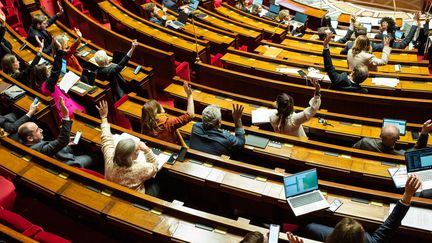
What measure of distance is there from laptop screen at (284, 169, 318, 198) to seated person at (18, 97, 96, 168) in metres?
1.08

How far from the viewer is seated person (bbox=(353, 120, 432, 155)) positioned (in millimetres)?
1963

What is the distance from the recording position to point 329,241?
4.50ft

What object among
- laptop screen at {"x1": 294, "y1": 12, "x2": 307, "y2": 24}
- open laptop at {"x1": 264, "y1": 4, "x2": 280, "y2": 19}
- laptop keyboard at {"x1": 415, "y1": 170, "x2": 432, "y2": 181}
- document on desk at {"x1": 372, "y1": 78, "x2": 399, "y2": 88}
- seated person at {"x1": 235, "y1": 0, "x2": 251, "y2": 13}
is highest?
seated person at {"x1": 235, "y1": 0, "x2": 251, "y2": 13}

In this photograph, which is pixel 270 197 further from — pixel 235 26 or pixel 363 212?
pixel 235 26

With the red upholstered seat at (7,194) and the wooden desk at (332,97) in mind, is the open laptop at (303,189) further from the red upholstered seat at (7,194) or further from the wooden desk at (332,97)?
the red upholstered seat at (7,194)

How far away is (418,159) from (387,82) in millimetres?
1122

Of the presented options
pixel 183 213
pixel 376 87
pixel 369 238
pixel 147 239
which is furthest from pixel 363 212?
pixel 376 87

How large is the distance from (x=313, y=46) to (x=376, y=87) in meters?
1.15

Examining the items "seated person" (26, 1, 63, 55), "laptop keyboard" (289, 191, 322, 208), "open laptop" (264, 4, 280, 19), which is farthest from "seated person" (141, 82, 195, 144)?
"open laptop" (264, 4, 280, 19)

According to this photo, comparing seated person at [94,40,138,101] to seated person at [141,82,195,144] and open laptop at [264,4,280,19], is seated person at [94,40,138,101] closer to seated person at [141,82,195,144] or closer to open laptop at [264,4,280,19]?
seated person at [141,82,195,144]

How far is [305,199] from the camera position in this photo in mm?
1713

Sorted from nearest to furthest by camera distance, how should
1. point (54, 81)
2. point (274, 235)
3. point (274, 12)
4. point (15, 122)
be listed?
point (274, 235) < point (15, 122) < point (54, 81) < point (274, 12)

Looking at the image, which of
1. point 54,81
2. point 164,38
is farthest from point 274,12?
point 54,81

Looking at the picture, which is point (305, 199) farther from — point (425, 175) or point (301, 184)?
point (425, 175)
